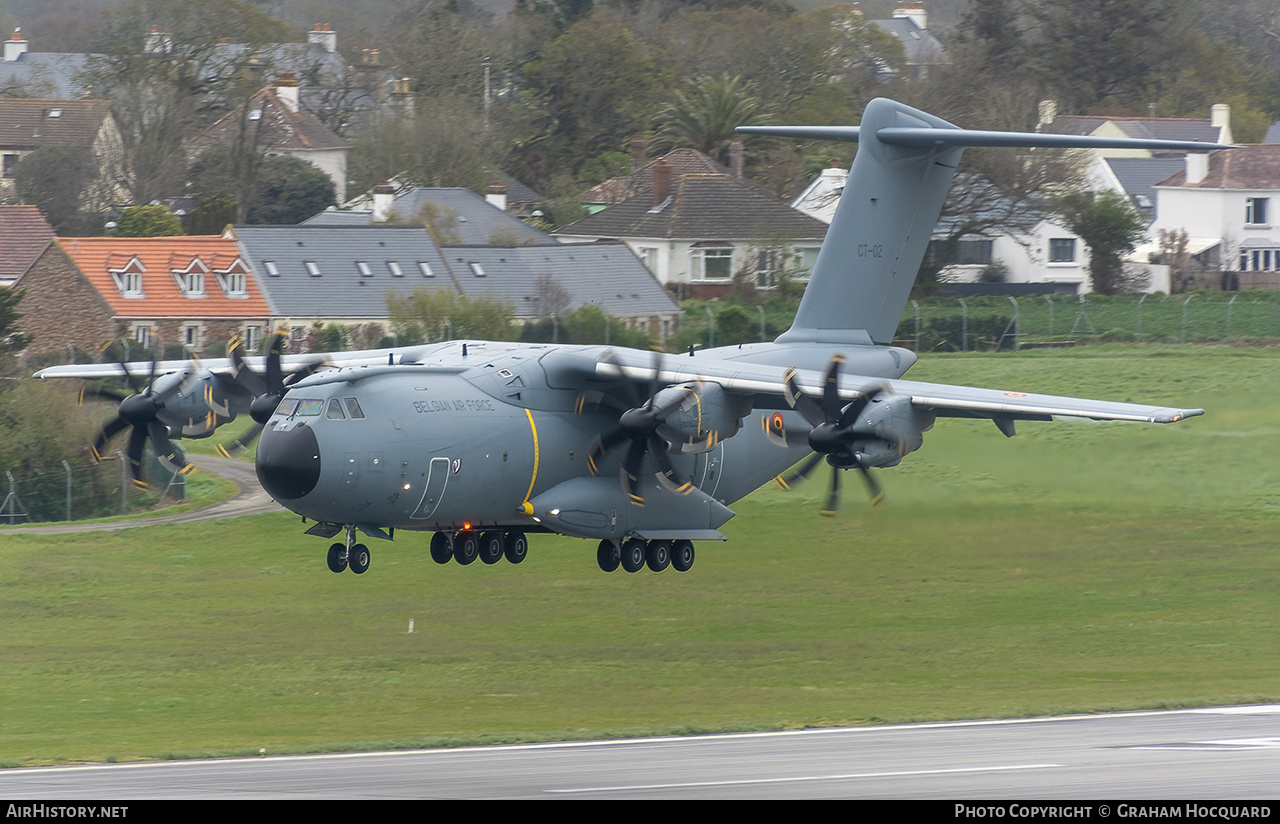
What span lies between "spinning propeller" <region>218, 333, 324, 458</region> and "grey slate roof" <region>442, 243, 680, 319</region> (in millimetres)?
42533

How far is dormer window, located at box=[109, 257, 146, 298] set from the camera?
7788cm

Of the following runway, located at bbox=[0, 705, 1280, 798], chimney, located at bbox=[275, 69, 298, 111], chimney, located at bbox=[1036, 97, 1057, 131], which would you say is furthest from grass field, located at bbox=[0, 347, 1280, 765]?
chimney, located at bbox=[275, 69, 298, 111]

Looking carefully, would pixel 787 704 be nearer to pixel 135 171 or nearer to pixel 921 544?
pixel 921 544

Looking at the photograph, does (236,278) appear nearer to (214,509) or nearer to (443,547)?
(214,509)

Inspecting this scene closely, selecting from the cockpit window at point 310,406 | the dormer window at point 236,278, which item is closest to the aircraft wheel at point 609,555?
the cockpit window at point 310,406

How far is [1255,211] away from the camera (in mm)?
102938

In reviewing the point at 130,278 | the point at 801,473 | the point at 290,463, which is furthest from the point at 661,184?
the point at 290,463

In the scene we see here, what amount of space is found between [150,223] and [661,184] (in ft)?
90.3

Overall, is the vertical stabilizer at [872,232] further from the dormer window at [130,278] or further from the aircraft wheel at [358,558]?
the dormer window at [130,278]

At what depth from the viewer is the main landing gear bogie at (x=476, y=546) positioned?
3591 centimetres

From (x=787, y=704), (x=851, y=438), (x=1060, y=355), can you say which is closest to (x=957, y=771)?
(x=851, y=438)

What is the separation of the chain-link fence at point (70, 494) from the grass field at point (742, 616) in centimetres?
372

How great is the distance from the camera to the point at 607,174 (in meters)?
119

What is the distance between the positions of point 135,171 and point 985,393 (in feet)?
291
